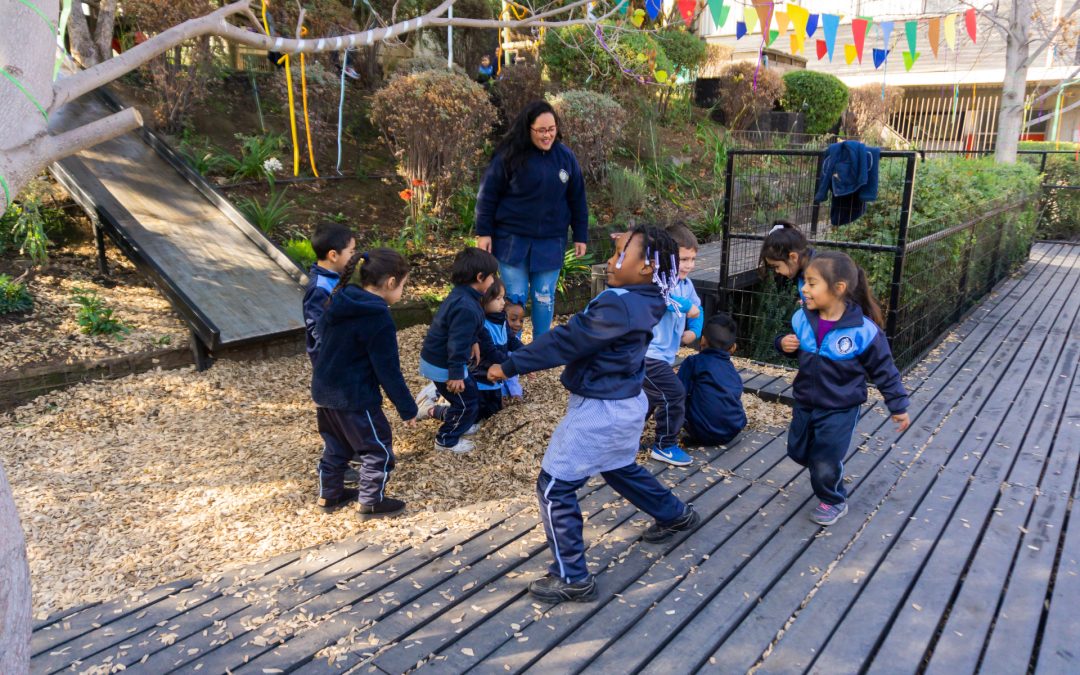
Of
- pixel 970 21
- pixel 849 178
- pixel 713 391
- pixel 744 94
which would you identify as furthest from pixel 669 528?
pixel 744 94

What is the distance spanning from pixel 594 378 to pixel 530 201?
88.0 inches

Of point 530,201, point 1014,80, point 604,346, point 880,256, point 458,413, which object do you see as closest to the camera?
point 604,346

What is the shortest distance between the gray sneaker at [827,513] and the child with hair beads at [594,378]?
1.11 meters

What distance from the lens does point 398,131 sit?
6.83m

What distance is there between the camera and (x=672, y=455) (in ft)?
12.7

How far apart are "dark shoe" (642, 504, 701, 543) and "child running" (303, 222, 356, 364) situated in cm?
183

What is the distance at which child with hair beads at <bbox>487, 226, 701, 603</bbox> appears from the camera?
8.57 feet

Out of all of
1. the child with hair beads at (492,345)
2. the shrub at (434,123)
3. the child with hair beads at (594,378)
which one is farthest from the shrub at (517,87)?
the child with hair beads at (594,378)

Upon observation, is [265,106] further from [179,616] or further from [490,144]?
[179,616]

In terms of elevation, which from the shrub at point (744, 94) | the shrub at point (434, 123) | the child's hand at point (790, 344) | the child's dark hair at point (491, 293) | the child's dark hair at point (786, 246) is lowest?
the child's hand at point (790, 344)

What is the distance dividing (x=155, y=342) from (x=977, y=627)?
4.98 metres

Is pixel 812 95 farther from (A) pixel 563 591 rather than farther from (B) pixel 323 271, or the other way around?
(A) pixel 563 591

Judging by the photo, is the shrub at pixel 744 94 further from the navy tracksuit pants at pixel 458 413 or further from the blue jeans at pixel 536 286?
the navy tracksuit pants at pixel 458 413

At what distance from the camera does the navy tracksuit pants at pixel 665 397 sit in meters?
3.87
